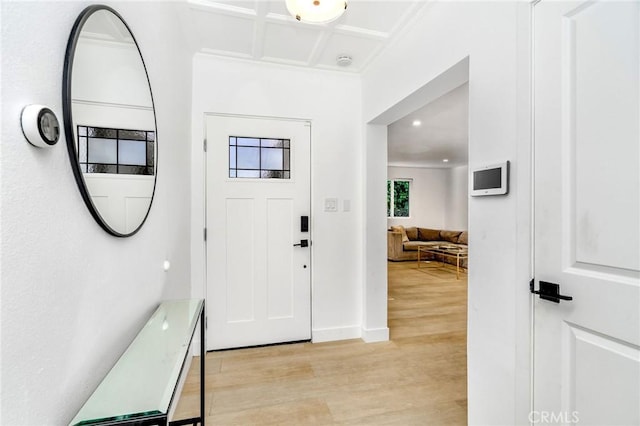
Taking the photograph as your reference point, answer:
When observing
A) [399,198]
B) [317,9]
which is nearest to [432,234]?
[399,198]

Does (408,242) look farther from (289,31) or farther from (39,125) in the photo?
(39,125)

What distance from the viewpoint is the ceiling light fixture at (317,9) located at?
1629 millimetres

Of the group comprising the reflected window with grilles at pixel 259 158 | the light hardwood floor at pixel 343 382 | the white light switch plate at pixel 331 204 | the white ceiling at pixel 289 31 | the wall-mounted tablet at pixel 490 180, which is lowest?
the light hardwood floor at pixel 343 382

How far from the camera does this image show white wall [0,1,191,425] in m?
0.59

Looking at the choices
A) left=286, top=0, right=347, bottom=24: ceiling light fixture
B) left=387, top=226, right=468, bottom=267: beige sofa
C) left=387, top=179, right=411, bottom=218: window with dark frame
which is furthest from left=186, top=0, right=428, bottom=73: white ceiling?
left=387, top=179, right=411, bottom=218: window with dark frame

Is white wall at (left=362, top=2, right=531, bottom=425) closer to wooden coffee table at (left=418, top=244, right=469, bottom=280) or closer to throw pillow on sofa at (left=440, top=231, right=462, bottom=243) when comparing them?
wooden coffee table at (left=418, top=244, right=469, bottom=280)

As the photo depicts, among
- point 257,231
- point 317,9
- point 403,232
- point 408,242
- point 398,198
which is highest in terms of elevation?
point 317,9

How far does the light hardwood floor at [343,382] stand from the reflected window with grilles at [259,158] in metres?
1.67

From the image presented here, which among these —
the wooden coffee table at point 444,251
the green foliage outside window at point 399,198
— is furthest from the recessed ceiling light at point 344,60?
the green foliage outside window at point 399,198

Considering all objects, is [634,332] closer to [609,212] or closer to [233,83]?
[609,212]

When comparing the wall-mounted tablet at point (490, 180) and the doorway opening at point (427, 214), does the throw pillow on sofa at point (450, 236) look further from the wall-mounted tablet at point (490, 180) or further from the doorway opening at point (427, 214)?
the wall-mounted tablet at point (490, 180)

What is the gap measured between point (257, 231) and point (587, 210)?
2341mm

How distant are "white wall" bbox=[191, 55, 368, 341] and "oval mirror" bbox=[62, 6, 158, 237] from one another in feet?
4.35

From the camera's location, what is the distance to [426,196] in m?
9.05
